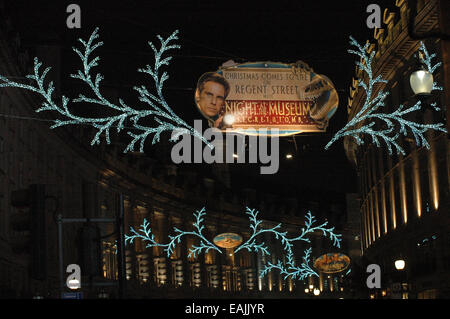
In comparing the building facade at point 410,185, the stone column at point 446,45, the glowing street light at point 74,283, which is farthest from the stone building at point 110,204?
the building facade at point 410,185

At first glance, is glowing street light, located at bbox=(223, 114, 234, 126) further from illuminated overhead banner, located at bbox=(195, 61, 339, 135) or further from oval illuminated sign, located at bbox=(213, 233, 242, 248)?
oval illuminated sign, located at bbox=(213, 233, 242, 248)

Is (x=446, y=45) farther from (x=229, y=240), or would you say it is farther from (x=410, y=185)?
(x=410, y=185)

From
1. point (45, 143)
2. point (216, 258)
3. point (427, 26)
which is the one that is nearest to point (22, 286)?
point (45, 143)

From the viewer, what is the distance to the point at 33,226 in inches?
450

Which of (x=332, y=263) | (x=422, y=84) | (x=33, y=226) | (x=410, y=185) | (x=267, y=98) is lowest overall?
(x=33, y=226)

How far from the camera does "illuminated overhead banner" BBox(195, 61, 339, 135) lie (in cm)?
1730

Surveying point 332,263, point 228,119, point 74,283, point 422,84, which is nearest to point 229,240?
point 228,119

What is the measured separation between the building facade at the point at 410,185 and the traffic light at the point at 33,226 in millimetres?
25419

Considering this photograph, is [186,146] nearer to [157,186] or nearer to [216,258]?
[157,186]

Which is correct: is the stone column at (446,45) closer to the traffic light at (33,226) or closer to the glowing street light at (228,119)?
the glowing street light at (228,119)

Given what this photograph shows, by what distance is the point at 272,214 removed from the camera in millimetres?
115125

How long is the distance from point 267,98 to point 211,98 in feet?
3.66

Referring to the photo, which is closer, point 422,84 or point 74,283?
point 422,84

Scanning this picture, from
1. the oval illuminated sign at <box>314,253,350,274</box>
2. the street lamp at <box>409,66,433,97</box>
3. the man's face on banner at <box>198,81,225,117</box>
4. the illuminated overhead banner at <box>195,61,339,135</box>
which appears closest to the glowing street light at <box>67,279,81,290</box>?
the illuminated overhead banner at <box>195,61,339,135</box>
